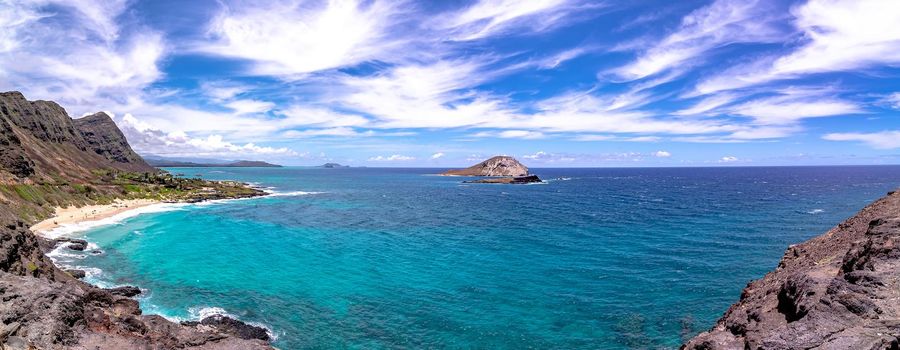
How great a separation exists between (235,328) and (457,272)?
924 inches

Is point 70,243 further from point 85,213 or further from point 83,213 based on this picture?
point 85,213

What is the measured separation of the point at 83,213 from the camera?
87.8 meters

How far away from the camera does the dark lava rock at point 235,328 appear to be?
31172mm

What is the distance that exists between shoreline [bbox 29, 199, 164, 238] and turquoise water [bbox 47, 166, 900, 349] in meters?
5.98

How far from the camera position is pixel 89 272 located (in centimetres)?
4647

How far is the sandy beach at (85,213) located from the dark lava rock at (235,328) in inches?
1935

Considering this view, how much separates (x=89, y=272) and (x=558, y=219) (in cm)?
7310

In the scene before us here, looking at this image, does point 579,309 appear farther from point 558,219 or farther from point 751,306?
point 558,219

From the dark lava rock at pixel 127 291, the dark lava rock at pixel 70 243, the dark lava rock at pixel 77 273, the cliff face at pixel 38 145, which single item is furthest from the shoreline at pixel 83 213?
the dark lava rock at pixel 127 291

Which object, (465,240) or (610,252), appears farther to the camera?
(465,240)

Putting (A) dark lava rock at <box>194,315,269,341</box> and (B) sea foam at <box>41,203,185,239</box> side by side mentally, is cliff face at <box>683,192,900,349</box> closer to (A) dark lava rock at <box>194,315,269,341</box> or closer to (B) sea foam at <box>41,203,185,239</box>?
(A) dark lava rock at <box>194,315,269,341</box>

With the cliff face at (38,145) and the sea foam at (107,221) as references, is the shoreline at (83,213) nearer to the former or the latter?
the sea foam at (107,221)

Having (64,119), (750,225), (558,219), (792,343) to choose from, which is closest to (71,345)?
(792,343)

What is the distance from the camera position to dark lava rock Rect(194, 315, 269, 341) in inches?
1227
